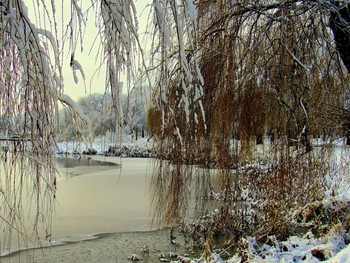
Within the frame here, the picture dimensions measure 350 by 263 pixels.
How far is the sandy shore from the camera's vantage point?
4770 millimetres

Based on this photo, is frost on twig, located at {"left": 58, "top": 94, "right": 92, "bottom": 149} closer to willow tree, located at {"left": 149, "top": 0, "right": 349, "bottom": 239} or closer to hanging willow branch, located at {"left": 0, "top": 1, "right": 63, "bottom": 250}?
hanging willow branch, located at {"left": 0, "top": 1, "right": 63, "bottom": 250}

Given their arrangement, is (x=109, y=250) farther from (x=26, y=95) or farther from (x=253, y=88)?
(x=26, y=95)

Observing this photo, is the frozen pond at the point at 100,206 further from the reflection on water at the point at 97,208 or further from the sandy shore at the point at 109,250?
the sandy shore at the point at 109,250

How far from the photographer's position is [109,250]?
511 centimetres

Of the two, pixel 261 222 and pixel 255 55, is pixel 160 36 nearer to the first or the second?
pixel 255 55

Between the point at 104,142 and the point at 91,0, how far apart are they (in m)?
0.65

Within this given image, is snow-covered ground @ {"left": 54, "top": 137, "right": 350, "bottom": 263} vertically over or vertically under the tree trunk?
under

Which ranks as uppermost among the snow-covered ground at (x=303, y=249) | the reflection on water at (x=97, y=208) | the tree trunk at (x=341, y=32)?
the tree trunk at (x=341, y=32)

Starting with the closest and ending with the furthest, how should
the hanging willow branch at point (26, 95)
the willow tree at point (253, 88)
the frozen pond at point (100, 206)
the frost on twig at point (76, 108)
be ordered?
the hanging willow branch at point (26, 95) < the frost on twig at point (76, 108) < the willow tree at point (253, 88) < the frozen pond at point (100, 206)

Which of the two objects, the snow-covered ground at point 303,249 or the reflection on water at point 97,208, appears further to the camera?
the reflection on water at point 97,208

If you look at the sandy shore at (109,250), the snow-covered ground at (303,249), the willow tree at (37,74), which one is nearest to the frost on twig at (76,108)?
the willow tree at (37,74)

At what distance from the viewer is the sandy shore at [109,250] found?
477cm

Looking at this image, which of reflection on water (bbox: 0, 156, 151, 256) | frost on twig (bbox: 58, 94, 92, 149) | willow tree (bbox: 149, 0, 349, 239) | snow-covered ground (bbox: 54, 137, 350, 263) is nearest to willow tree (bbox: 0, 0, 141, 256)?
frost on twig (bbox: 58, 94, 92, 149)

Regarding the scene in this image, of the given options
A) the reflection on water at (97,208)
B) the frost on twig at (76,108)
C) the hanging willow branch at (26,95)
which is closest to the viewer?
the hanging willow branch at (26,95)
